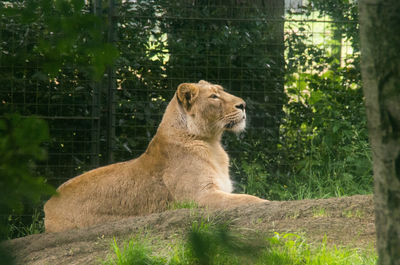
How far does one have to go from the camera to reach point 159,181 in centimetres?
578

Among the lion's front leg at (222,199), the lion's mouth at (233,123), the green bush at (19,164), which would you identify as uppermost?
the green bush at (19,164)

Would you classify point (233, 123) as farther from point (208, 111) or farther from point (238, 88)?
point (238, 88)

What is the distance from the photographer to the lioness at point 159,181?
18.6 feet

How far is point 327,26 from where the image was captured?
799cm

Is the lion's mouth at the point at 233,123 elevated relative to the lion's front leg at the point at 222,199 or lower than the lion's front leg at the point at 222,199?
elevated

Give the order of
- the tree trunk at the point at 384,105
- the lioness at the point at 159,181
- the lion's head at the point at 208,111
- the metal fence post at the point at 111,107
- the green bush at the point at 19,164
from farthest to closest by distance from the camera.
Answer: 1. the metal fence post at the point at 111,107
2. the lion's head at the point at 208,111
3. the lioness at the point at 159,181
4. the tree trunk at the point at 384,105
5. the green bush at the point at 19,164

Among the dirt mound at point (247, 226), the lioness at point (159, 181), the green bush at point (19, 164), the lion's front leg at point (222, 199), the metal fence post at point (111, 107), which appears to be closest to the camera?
the green bush at point (19, 164)

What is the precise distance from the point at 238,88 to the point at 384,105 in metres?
6.33

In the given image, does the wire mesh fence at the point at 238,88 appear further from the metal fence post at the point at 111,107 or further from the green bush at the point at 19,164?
the green bush at the point at 19,164

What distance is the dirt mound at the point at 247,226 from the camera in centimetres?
384

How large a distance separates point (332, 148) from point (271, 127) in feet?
2.90

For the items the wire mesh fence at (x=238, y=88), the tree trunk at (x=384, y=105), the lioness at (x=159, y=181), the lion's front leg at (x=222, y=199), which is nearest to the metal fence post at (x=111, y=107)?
the wire mesh fence at (x=238, y=88)

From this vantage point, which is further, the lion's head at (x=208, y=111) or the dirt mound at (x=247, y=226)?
the lion's head at (x=208, y=111)

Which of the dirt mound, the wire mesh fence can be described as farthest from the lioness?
the wire mesh fence
